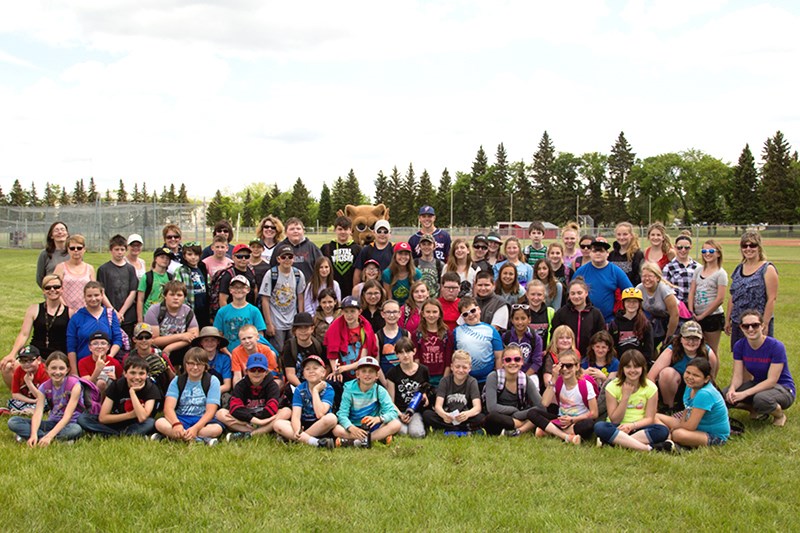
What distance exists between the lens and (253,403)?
253 inches

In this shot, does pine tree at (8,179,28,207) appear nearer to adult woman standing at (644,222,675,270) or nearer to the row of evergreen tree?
the row of evergreen tree

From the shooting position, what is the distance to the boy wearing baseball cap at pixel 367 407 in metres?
6.24

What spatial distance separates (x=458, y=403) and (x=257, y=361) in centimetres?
204

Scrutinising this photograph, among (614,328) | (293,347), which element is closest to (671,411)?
(614,328)

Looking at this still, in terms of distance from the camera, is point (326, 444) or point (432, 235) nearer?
point (326, 444)

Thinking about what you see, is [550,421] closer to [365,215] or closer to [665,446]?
[665,446]

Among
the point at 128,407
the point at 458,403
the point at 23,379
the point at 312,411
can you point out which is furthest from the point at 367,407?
the point at 23,379

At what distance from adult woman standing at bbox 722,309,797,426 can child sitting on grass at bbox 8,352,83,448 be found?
645cm

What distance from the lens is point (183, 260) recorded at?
7.96 metres

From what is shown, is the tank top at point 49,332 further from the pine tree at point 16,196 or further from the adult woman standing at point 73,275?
the pine tree at point 16,196

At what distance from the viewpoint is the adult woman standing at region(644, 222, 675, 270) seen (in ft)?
27.2

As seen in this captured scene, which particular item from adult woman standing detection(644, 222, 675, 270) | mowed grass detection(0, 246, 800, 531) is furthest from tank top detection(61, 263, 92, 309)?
adult woman standing detection(644, 222, 675, 270)

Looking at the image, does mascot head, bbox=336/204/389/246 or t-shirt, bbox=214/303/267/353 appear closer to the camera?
t-shirt, bbox=214/303/267/353

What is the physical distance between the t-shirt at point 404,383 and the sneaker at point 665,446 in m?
2.27
